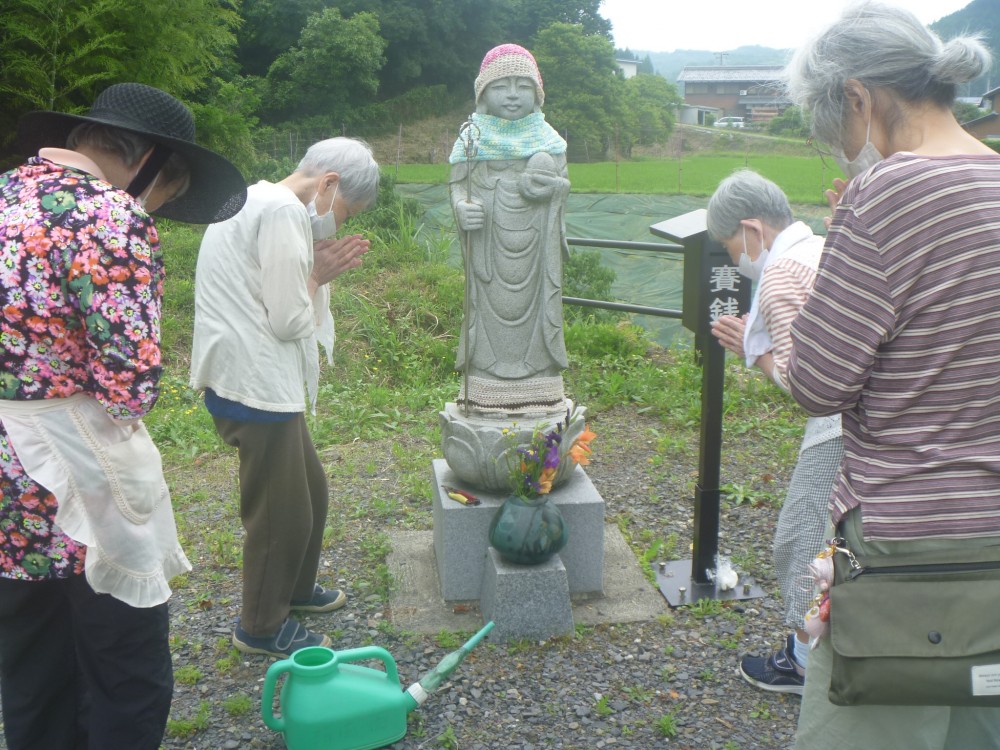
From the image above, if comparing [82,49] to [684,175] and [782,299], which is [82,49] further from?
[684,175]

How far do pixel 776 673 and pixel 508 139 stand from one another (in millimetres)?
2285

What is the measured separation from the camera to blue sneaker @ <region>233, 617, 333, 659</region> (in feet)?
10.4

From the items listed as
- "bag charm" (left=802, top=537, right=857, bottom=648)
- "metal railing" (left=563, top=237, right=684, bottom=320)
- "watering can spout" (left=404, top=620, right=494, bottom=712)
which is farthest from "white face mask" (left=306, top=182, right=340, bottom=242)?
"metal railing" (left=563, top=237, right=684, bottom=320)

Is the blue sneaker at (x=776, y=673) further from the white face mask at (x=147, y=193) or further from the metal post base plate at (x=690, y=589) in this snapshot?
the white face mask at (x=147, y=193)

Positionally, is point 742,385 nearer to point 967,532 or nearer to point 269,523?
point 269,523

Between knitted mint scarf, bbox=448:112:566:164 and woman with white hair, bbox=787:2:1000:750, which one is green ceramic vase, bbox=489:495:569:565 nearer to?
knitted mint scarf, bbox=448:112:566:164

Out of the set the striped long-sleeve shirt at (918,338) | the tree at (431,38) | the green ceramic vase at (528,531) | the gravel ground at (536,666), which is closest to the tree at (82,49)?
the gravel ground at (536,666)

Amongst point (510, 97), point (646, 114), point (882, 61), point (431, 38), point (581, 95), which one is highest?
point (431, 38)

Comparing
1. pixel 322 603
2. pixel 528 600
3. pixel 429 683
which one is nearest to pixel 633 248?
pixel 528 600

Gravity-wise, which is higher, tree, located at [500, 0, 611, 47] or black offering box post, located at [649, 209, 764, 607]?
tree, located at [500, 0, 611, 47]

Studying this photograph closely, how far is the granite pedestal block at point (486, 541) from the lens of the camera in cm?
352

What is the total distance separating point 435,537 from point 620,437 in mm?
2085

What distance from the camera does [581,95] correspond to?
14422mm

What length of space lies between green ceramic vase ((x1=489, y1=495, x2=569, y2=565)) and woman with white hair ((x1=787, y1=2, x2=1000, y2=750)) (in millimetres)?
1702
